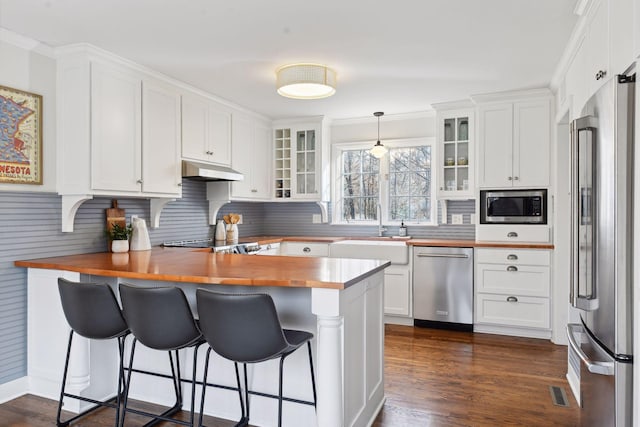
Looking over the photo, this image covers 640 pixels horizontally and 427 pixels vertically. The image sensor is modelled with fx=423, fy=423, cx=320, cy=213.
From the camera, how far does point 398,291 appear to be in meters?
4.52

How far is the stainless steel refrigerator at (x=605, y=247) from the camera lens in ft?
5.30

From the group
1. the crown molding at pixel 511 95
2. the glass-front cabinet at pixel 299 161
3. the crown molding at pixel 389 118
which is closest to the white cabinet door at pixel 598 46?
the crown molding at pixel 511 95

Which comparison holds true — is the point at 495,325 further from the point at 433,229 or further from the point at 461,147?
the point at 461,147

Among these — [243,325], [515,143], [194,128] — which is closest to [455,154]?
[515,143]

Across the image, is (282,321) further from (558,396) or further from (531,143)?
(531,143)

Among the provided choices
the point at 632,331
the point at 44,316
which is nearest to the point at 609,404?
the point at 632,331

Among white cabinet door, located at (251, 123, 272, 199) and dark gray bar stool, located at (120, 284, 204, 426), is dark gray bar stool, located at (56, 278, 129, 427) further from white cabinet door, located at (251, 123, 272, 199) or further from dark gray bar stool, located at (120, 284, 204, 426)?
white cabinet door, located at (251, 123, 272, 199)

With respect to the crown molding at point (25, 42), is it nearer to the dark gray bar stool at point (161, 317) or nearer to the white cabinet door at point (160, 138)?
the white cabinet door at point (160, 138)

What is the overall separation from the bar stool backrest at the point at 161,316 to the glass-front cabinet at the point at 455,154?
334 centimetres

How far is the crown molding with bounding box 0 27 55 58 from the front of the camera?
2697 mm

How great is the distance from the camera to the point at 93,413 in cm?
260

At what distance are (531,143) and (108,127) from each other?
376 cm

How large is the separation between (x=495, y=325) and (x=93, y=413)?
352 centimetres

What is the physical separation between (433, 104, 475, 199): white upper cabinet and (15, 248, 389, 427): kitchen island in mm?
2364
